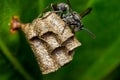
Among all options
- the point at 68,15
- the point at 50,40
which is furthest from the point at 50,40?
the point at 68,15

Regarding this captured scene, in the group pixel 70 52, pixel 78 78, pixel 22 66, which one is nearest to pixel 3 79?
pixel 22 66

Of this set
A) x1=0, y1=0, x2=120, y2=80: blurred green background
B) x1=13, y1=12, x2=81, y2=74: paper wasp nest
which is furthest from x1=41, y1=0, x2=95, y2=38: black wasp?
x1=0, y1=0, x2=120, y2=80: blurred green background

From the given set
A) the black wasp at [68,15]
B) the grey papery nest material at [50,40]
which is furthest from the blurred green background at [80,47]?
the grey papery nest material at [50,40]

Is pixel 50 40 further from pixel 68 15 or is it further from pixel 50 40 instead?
pixel 68 15

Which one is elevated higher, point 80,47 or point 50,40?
point 50,40

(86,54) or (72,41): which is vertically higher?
(72,41)

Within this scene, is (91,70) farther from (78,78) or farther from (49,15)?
(49,15)
